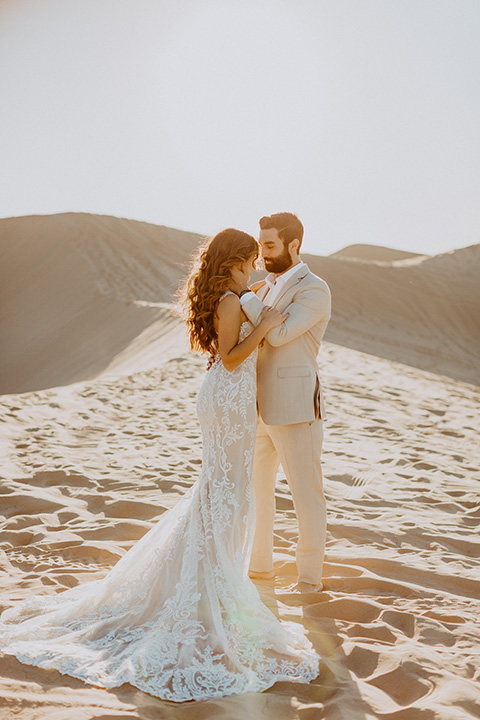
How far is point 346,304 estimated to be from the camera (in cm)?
2297

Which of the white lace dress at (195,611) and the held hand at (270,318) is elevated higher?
the held hand at (270,318)

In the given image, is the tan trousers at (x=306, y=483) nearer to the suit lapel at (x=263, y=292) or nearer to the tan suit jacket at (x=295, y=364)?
the tan suit jacket at (x=295, y=364)

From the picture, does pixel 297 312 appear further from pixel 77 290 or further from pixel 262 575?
pixel 77 290

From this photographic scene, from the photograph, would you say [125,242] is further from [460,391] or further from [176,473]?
[176,473]

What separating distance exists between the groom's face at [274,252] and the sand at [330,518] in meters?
1.80

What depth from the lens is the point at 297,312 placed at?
376 centimetres

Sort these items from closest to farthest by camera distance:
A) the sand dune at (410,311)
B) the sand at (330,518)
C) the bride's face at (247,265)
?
1. the sand at (330,518)
2. the bride's face at (247,265)
3. the sand dune at (410,311)

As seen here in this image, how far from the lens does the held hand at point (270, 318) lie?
355 centimetres

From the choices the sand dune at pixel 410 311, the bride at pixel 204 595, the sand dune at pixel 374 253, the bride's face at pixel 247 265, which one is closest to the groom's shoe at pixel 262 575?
the bride at pixel 204 595

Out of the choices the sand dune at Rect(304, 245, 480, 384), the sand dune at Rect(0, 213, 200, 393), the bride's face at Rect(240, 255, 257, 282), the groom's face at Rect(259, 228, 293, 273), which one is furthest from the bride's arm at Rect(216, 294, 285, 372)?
the sand dune at Rect(304, 245, 480, 384)

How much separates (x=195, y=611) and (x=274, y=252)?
1912 mm

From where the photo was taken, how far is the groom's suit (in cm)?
381

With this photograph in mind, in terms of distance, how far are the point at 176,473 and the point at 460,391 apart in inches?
333

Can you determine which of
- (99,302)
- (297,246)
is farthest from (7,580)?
(99,302)
